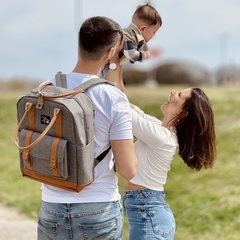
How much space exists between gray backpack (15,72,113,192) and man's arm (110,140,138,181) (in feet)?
0.29

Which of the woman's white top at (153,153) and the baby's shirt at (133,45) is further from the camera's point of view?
the woman's white top at (153,153)

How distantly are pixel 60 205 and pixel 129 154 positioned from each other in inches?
15.7

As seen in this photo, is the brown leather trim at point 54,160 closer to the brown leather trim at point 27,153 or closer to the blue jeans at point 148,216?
the brown leather trim at point 27,153

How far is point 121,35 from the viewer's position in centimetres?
243

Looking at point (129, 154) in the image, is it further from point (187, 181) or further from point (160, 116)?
point (160, 116)

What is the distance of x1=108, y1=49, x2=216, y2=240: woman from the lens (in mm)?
2793

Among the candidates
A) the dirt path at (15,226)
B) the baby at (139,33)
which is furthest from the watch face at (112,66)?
the dirt path at (15,226)

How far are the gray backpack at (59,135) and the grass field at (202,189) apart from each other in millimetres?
3789

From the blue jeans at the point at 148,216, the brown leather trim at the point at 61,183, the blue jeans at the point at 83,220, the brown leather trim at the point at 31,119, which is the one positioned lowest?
the blue jeans at the point at 148,216

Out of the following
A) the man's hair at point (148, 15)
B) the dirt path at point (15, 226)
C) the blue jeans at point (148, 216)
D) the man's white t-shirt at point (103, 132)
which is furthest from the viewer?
the dirt path at point (15, 226)

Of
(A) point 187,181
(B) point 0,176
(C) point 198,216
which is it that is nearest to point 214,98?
(A) point 187,181

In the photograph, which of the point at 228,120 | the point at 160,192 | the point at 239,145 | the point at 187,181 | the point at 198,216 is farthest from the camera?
the point at 228,120

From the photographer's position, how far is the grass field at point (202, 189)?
6.20 m

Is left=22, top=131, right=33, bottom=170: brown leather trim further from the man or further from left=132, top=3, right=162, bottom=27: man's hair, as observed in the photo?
left=132, top=3, right=162, bottom=27: man's hair
